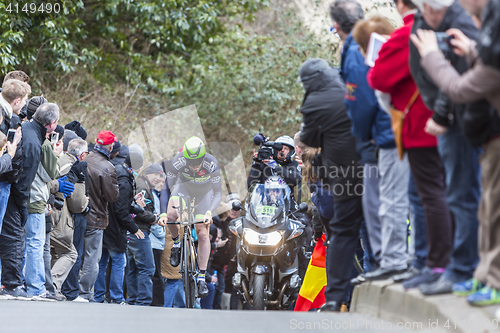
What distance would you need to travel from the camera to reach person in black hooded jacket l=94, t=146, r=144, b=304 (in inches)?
391

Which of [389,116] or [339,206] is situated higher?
[389,116]

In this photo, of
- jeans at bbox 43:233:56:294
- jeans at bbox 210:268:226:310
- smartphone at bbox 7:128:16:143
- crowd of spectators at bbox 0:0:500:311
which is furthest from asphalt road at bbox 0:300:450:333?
jeans at bbox 210:268:226:310

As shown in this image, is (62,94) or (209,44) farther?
(209,44)

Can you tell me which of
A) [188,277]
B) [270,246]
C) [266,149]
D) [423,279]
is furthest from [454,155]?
[266,149]

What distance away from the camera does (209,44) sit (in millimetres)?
20531

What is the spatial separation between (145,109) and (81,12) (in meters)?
3.14

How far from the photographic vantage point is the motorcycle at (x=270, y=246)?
904 centimetres

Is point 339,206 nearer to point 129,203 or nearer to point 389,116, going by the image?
point 389,116

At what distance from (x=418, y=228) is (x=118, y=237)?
639cm

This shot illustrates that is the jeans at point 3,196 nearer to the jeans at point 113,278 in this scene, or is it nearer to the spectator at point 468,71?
the jeans at point 113,278

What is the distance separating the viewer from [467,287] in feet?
12.0

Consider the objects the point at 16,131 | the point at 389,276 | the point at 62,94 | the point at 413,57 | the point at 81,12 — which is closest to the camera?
the point at 413,57

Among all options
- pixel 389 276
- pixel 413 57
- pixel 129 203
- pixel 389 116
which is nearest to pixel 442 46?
pixel 413 57

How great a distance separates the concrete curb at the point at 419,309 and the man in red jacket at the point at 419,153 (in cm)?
15
